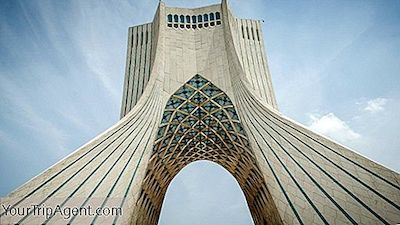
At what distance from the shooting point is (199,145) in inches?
766

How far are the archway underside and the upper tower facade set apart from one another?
939mm

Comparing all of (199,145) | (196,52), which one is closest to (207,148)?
(199,145)

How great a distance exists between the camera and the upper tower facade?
1516 centimetres

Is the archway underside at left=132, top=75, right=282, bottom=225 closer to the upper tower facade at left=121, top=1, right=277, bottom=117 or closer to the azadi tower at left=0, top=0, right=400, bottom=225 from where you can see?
the azadi tower at left=0, top=0, right=400, bottom=225

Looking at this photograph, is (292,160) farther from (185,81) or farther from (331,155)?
(185,81)

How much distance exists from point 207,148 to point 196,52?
23.6ft

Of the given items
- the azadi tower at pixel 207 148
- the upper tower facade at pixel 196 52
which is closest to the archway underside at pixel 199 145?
the azadi tower at pixel 207 148

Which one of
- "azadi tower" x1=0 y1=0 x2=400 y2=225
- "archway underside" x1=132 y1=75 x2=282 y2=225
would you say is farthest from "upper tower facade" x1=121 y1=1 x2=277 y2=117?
"archway underside" x1=132 y1=75 x2=282 y2=225

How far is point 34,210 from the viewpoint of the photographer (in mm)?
7227

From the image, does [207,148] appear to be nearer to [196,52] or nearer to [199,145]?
[199,145]

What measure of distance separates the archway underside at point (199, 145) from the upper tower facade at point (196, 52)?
939 mm

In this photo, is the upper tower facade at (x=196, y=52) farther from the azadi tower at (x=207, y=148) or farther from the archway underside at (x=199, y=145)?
the archway underside at (x=199, y=145)

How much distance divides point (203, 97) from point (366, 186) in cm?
946

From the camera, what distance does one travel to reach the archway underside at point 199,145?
1529cm
